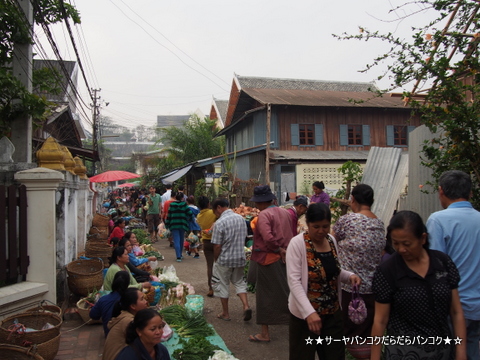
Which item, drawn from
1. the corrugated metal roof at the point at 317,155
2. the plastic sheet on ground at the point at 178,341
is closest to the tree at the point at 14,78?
the plastic sheet on ground at the point at 178,341

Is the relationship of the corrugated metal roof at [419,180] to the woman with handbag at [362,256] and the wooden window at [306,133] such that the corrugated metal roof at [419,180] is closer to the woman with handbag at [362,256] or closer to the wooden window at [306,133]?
the woman with handbag at [362,256]

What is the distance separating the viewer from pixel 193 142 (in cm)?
3081

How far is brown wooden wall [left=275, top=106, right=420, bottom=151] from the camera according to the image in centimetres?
2050

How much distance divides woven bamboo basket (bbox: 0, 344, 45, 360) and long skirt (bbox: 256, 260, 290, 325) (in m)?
2.40

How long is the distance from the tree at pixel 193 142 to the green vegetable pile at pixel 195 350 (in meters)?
26.2

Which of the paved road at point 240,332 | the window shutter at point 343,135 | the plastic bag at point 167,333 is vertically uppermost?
the window shutter at point 343,135

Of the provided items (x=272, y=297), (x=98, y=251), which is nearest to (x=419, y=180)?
(x=272, y=297)

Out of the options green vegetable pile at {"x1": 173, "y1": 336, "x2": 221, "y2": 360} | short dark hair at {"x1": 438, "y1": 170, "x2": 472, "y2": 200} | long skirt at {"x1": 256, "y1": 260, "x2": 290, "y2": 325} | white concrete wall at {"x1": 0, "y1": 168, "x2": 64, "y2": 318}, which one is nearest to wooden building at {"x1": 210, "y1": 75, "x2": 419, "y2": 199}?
long skirt at {"x1": 256, "y1": 260, "x2": 290, "y2": 325}

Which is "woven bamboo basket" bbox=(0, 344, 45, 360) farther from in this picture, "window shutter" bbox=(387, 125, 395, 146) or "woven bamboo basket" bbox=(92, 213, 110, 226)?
"window shutter" bbox=(387, 125, 395, 146)

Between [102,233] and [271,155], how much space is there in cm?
904

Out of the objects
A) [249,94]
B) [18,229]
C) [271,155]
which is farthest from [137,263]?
[249,94]

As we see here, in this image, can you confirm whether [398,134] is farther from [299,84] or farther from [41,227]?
[41,227]

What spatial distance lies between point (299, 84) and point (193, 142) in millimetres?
9294

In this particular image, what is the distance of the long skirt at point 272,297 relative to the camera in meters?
4.81
